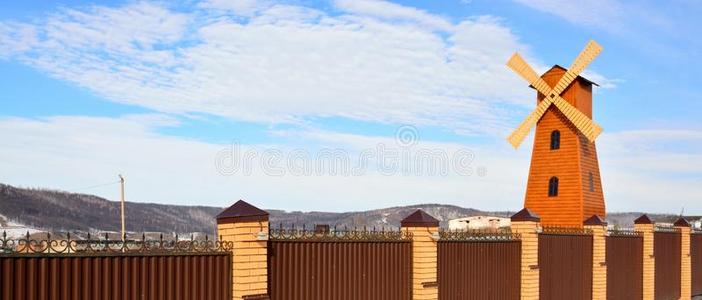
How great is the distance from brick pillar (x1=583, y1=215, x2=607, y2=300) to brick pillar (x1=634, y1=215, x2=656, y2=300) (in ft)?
13.9

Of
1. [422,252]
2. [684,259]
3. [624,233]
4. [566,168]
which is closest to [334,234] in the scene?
[422,252]

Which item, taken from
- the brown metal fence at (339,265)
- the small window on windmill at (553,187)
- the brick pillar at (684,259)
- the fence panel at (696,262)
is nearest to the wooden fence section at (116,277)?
the brown metal fence at (339,265)

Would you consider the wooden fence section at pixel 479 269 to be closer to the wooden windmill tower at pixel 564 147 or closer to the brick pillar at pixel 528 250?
the brick pillar at pixel 528 250

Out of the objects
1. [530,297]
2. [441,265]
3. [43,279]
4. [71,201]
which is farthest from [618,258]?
[71,201]

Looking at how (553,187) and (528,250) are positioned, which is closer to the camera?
(528,250)

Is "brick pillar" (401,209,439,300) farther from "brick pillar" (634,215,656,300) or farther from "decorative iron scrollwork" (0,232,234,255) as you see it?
"brick pillar" (634,215,656,300)

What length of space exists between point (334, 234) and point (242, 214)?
273 centimetres

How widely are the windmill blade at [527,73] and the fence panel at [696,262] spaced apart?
9.03m

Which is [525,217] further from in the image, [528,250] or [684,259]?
[684,259]

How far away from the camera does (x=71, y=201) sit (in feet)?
395

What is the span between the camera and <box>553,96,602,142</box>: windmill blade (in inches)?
1103

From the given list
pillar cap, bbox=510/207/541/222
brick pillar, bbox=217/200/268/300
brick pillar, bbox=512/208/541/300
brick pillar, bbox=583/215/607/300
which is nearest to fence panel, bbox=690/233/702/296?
brick pillar, bbox=583/215/607/300

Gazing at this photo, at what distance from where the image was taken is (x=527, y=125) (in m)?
30.5

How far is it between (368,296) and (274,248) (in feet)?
8.56
